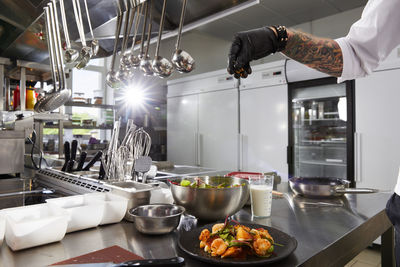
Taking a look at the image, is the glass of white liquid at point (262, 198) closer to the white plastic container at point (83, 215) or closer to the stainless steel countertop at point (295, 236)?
the stainless steel countertop at point (295, 236)

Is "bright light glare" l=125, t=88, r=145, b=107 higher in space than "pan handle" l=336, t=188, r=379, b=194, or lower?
higher

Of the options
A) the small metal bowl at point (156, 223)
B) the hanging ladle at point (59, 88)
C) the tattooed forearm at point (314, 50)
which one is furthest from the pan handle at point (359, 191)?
the hanging ladle at point (59, 88)

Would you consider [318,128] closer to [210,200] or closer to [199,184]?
[199,184]

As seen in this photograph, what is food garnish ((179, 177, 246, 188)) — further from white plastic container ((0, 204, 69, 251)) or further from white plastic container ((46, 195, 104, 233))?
white plastic container ((0, 204, 69, 251))

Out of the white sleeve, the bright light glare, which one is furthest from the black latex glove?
the bright light glare

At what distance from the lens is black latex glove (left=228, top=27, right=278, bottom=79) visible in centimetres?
94

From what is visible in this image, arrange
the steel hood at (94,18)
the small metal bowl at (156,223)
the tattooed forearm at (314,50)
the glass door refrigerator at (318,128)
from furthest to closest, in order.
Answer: the glass door refrigerator at (318,128) → the steel hood at (94,18) → the tattooed forearm at (314,50) → the small metal bowl at (156,223)

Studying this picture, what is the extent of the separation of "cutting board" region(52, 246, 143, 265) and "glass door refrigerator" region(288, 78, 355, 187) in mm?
2931

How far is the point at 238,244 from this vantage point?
618 millimetres

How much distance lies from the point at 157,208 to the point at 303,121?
2978mm

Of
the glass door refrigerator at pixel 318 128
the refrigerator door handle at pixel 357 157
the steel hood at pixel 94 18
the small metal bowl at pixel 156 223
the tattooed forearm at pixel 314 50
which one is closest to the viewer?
the small metal bowl at pixel 156 223

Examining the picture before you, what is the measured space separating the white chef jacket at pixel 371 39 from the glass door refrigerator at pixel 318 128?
2100mm

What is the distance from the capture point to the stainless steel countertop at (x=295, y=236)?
2.11 feet

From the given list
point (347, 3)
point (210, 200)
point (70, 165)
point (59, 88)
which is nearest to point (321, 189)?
point (210, 200)
